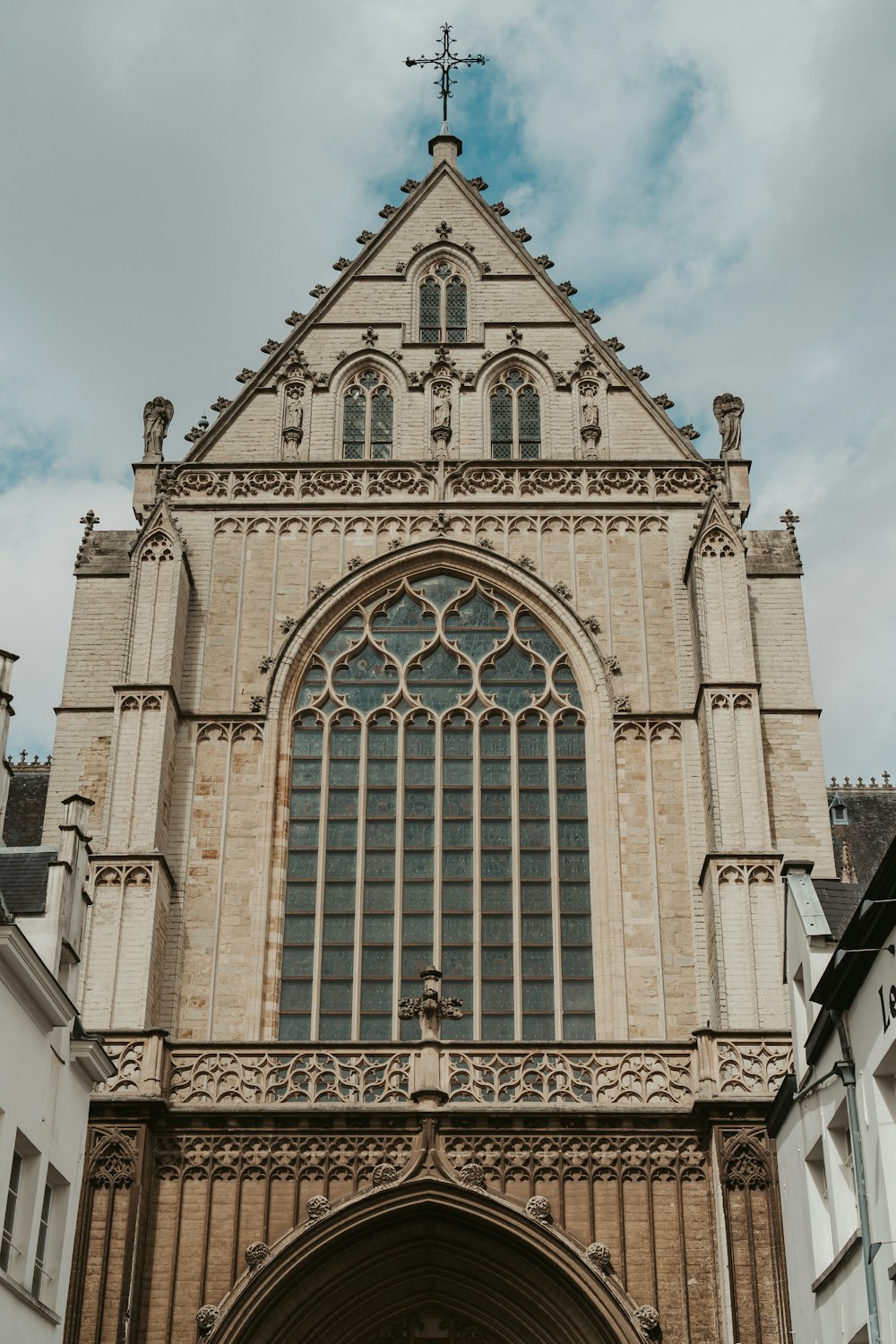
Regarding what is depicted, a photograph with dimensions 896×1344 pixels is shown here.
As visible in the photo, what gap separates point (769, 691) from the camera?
22875 millimetres

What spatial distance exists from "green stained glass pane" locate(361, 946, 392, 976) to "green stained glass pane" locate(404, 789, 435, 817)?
178 cm

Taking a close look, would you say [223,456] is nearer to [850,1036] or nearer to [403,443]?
[403,443]

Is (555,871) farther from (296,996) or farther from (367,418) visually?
(367,418)

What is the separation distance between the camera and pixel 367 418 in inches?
997

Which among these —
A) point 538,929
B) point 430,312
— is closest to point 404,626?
point 538,929

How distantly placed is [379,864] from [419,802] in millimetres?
945

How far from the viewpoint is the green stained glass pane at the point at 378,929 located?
69.1 ft

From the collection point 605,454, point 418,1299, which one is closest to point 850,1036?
point 418,1299

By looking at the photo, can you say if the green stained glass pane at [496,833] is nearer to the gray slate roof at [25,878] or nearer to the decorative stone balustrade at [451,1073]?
the decorative stone balustrade at [451,1073]

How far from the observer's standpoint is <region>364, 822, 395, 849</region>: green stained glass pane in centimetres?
2172

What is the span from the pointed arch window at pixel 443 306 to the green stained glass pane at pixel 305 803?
288 inches

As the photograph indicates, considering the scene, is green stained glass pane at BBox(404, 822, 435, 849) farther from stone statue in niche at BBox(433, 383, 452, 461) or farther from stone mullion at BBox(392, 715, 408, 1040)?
stone statue in niche at BBox(433, 383, 452, 461)

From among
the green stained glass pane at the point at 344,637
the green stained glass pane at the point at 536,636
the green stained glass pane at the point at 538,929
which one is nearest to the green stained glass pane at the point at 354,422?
the green stained glass pane at the point at 344,637

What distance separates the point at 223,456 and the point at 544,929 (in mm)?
Answer: 8196
